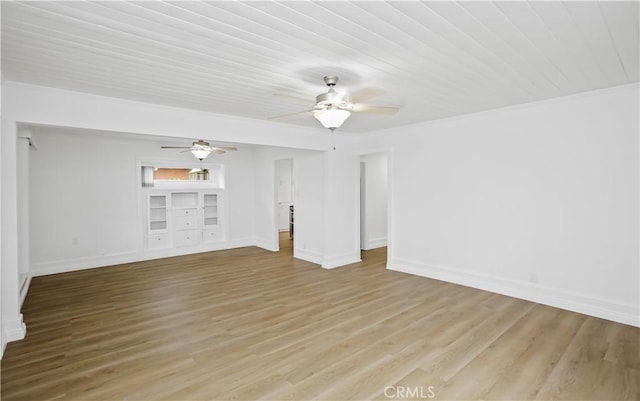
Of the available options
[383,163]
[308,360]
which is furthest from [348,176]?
[308,360]

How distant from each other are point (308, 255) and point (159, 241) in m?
3.16

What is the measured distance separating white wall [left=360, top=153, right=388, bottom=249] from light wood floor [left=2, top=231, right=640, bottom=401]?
2824 mm

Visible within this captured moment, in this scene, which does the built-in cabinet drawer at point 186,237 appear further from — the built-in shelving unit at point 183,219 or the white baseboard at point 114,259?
the white baseboard at point 114,259

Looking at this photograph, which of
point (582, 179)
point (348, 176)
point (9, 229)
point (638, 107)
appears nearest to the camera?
point (9, 229)

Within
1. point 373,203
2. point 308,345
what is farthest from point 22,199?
point 373,203

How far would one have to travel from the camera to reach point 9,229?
3039 mm

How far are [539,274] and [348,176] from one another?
3.36 m

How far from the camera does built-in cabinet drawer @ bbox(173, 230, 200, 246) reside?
703 cm

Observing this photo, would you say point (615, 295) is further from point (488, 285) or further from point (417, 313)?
point (417, 313)

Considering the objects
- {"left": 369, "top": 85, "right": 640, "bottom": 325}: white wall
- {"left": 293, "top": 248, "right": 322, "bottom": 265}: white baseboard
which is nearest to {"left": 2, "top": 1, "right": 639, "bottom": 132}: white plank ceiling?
{"left": 369, "top": 85, "right": 640, "bottom": 325}: white wall

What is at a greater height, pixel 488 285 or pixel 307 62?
pixel 307 62

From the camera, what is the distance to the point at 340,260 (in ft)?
19.8

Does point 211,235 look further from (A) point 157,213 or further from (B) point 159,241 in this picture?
(A) point 157,213

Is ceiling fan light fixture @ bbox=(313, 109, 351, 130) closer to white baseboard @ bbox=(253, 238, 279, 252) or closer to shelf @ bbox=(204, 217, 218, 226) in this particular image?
white baseboard @ bbox=(253, 238, 279, 252)
